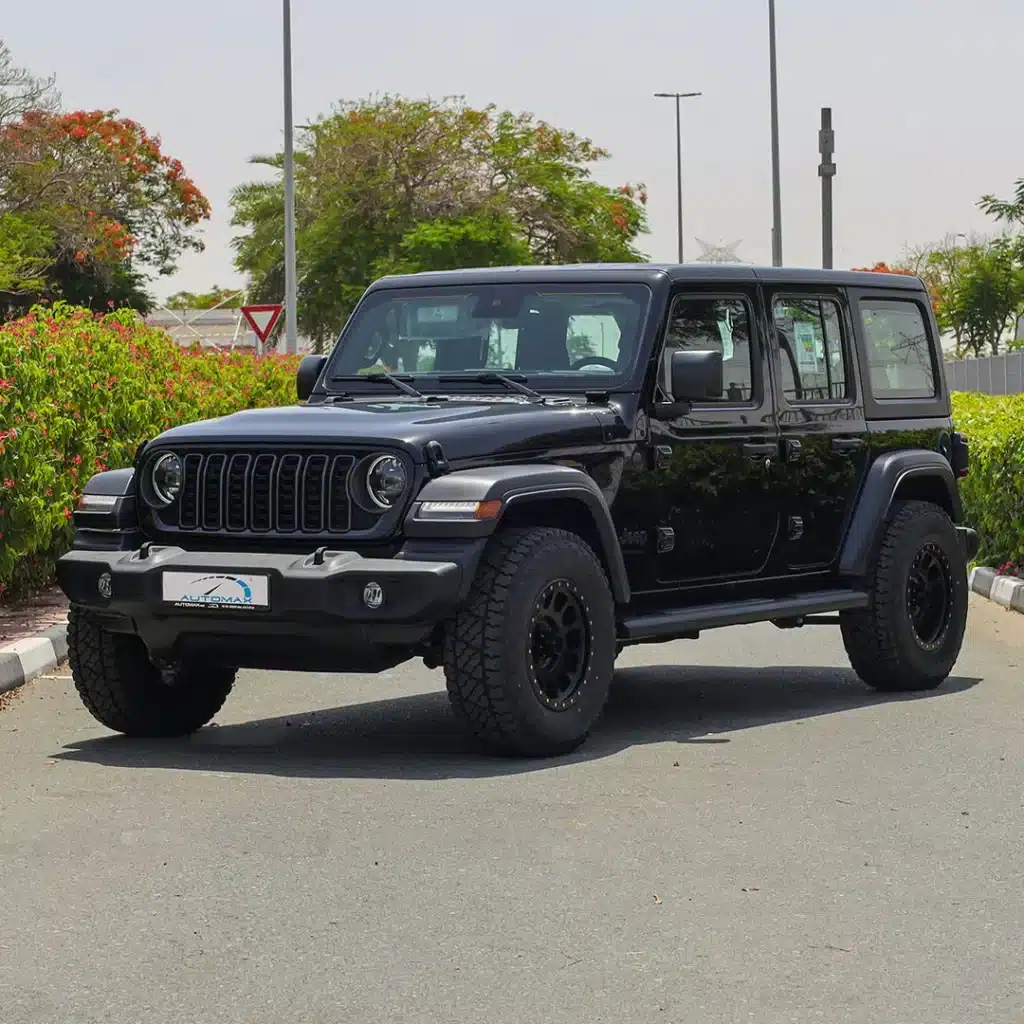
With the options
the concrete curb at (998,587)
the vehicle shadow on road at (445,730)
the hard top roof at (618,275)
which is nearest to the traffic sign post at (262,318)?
the concrete curb at (998,587)

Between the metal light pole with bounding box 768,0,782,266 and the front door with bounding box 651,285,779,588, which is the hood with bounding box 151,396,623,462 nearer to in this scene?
the front door with bounding box 651,285,779,588

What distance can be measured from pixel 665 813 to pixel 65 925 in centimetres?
236

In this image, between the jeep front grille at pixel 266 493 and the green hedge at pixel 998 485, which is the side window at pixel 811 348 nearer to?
the jeep front grille at pixel 266 493

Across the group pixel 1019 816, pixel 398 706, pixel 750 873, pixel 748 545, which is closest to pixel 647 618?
pixel 748 545

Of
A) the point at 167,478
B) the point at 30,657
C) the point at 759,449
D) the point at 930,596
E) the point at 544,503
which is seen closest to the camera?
the point at 544,503

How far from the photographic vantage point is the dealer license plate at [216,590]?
349 inches

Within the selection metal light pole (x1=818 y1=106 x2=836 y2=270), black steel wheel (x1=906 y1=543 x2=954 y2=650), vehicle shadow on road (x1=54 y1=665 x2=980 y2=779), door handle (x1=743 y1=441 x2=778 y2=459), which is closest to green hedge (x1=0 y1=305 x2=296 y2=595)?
vehicle shadow on road (x1=54 y1=665 x2=980 y2=779)

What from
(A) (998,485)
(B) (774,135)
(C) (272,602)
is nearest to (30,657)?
(C) (272,602)

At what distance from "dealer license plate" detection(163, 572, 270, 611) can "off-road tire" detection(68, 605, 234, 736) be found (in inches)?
23.5

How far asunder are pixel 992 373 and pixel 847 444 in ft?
99.8

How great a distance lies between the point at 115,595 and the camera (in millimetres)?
9211

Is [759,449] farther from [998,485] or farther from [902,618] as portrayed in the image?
[998,485]

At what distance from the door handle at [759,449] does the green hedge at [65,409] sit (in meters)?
4.39

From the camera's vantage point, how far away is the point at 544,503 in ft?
30.7
